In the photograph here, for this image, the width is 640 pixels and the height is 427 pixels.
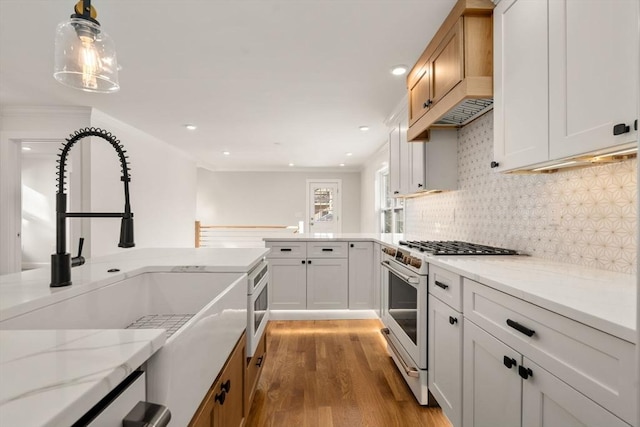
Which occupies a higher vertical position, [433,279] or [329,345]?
[433,279]

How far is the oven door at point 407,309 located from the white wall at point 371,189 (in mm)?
3214

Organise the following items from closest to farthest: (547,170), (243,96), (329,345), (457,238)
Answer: (547,170), (457,238), (329,345), (243,96)

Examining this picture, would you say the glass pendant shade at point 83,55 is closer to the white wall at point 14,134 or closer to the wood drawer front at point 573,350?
the wood drawer front at point 573,350

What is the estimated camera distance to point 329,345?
2.89m

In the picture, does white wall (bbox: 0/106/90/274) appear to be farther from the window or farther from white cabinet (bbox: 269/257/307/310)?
the window

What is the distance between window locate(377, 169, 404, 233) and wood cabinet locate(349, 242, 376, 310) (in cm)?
108

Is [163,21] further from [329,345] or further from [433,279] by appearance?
[329,345]

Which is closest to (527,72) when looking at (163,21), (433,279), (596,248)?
(596,248)

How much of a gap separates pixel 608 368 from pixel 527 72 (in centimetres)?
117

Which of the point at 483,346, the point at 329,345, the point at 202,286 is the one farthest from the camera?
the point at 329,345

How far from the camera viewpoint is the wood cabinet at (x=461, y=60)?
5.35 feet

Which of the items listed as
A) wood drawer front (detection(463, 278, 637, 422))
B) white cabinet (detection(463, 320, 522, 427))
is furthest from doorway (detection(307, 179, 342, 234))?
wood drawer front (detection(463, 278, 637, 422))

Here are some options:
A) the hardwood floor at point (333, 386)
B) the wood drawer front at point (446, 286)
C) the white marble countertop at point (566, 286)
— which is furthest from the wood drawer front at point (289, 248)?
the white marble countertop at point (566, 286)

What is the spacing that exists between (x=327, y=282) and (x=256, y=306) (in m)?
1.85
